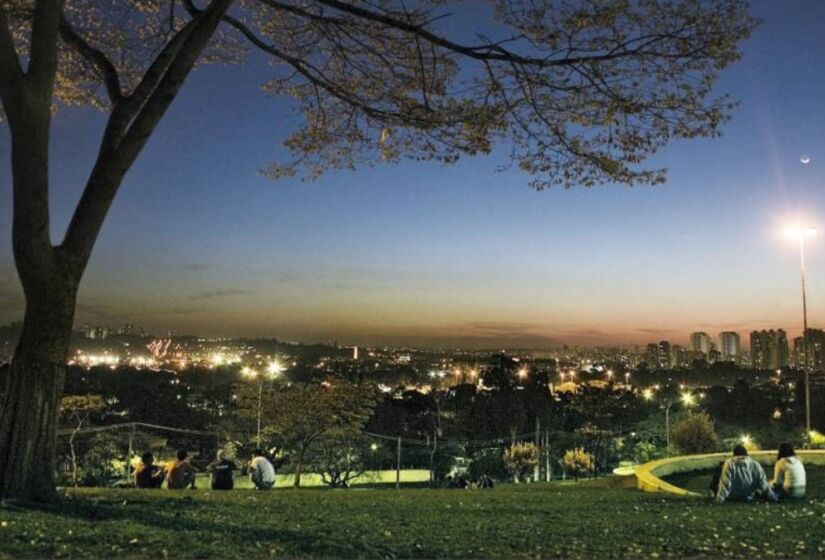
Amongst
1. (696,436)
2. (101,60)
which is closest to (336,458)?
(696,436)

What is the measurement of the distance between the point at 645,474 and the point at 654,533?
10143 millimetres

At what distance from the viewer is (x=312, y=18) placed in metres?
11.2

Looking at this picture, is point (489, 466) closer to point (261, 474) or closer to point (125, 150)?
point (261, 474)

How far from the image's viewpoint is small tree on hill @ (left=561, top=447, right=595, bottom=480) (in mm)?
41094

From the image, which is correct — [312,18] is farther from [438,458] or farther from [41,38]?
[438,458]

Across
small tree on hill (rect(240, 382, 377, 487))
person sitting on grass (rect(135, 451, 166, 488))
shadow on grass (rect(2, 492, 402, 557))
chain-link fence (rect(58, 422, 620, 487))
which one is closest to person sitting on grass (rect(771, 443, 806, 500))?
shadow on grass (rect(2, 492, 402, 557))

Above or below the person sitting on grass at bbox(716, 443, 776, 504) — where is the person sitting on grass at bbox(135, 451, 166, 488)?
below

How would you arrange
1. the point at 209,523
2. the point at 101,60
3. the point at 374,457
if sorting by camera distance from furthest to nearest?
the point at 374,457 < the point at 101,60 < the point at 209,523

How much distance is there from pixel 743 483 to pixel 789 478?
0.95 m

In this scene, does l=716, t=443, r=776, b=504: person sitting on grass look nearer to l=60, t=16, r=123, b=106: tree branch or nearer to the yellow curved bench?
the yellow curved bench

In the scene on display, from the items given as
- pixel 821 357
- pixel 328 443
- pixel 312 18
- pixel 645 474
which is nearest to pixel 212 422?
pixel 328 443

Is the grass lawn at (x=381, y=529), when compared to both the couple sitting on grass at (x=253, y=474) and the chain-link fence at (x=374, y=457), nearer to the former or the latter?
the couple sitting on grass at (x=253, y=474)

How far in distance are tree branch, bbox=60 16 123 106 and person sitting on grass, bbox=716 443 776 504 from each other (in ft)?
A: 31.9

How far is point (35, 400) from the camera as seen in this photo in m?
7.47
